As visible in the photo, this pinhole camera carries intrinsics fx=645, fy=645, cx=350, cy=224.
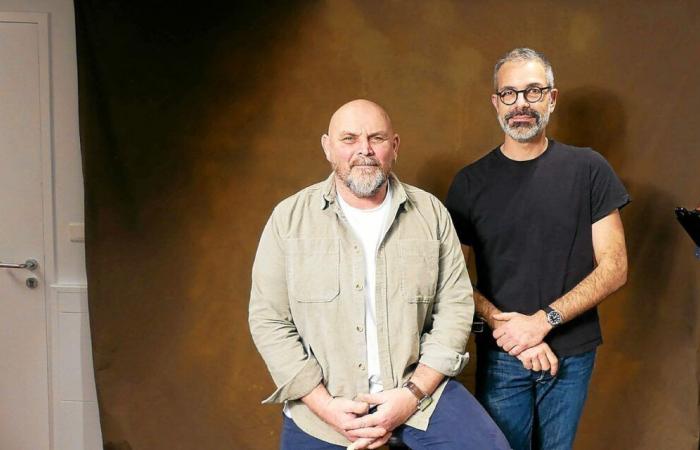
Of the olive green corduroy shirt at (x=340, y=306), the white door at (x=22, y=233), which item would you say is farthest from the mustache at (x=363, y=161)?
the white door at (x=22, y=233)

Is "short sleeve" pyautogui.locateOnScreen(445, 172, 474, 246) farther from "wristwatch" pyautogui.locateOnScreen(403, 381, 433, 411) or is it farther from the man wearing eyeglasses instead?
"wristwatch" pyautogui.locateOnScreen(403, 381, 433, 411)

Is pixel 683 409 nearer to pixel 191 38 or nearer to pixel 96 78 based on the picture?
pixel 191 38

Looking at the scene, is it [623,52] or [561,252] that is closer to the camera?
[561,252]

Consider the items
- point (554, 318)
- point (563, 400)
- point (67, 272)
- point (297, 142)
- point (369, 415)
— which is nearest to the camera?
point (369, 415)

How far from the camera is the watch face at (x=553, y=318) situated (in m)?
1.90

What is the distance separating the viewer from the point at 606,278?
75.7 inches

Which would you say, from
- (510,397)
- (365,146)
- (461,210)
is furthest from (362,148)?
(510,397)

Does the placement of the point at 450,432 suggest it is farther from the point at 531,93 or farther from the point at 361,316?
the point at 531,93

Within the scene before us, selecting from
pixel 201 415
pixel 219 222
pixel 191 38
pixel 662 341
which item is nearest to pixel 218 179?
pixel 219 222

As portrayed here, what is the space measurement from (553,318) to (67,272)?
6.61ft

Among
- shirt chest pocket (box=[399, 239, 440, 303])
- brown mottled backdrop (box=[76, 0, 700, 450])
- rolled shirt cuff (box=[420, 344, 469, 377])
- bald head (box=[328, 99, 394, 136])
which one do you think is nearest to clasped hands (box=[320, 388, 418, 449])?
rolled shirt cuff (box=[420, 344, 469, 377])

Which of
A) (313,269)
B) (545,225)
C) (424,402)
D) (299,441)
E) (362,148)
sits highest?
(362,148)

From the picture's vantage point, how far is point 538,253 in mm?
1943

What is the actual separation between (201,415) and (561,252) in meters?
1.71
